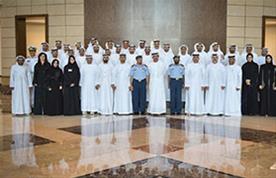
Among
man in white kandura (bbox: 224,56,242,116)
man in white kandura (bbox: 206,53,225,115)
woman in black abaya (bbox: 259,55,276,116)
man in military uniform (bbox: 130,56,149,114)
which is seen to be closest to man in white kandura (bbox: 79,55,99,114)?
man in military uniform (bbox: 130,56,149,114)

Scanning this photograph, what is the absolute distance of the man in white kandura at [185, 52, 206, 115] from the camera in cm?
943

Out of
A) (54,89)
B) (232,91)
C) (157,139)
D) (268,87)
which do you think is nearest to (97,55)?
(54,89)

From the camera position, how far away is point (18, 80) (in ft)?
30.9

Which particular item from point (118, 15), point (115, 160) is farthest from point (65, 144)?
point (118, 15)

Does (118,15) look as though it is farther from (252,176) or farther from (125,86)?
(252,176)

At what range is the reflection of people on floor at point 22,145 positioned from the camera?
536cm

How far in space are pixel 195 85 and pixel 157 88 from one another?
92 cm

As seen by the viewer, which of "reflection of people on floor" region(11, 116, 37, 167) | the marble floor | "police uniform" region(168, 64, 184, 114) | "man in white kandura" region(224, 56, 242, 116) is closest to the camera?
the marble floor

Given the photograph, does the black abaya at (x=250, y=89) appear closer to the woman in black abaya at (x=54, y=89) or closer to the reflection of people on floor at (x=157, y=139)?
the reflection of people on floor at (x=157, y=139)

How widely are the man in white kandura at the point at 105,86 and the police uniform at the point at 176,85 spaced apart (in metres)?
1.48

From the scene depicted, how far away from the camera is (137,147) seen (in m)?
6.15

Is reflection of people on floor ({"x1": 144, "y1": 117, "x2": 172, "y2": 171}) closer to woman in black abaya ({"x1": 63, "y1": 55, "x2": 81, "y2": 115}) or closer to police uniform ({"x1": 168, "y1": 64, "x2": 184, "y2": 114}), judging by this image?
police uniform ({"x1": 168, "y1": 64, "x2": 184, "y2": 114})

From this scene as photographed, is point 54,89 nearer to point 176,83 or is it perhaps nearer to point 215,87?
point 176,83

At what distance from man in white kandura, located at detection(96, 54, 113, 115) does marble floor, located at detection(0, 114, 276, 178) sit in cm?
57
